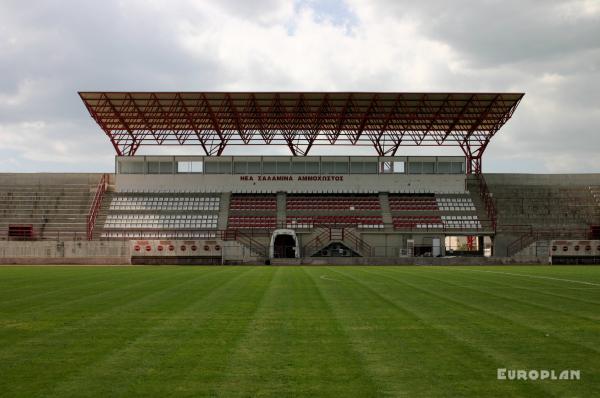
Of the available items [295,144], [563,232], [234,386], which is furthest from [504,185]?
[234,386]

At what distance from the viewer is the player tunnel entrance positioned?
173 ft

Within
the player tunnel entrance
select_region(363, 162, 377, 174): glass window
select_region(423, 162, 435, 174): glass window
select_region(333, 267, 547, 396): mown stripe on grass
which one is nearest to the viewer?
select_region(333, 267, 547, 396): mown stripe on grass

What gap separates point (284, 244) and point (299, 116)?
15684 millimetres

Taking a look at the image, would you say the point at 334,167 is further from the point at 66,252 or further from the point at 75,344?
the point at 75,344

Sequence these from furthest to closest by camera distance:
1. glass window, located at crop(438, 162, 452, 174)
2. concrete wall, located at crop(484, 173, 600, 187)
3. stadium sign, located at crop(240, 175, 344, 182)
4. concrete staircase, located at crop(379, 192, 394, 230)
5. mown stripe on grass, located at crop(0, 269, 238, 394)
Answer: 1. concrete wall, located at crop(484, 173, 600, 187)
2. glass window, located at crop(438, 162, 452, 174)
3. stadium sign, located at crop(240, 175, 344, 182)
4. concrete staircase, located at crop(379, 192, 394, 230)
5. mown stripe on grass, located at crop(0, 269, 238, 394)

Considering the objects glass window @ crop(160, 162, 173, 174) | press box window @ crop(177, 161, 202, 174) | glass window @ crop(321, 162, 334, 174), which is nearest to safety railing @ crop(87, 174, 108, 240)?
glass window @ crop(160, 162, 173, 174)

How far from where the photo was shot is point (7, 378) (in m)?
7.18

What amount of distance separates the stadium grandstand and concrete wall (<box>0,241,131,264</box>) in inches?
312

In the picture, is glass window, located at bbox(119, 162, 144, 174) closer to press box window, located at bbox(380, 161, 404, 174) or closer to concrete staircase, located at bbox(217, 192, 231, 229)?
concrete staircase, located at bbox(217, 192, 231, 229)

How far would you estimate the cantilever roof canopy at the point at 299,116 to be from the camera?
59.5 metres

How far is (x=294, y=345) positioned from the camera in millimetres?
9234

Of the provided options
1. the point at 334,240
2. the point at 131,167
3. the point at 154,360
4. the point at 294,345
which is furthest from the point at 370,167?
the point at 154,360

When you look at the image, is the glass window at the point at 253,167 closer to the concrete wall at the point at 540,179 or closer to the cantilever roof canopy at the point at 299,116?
the cantilever roof canopy at the point at 299,116

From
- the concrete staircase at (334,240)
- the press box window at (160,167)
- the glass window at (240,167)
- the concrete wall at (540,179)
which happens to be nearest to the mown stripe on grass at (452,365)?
the concrete staircase at (334,240)
